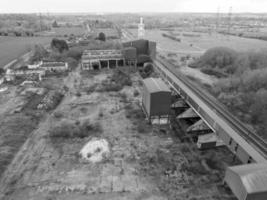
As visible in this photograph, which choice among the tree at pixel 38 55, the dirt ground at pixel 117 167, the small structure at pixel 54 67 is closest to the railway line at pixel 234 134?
the dirt ground at pixel 117 167

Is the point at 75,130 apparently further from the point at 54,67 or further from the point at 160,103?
the point at 54,67

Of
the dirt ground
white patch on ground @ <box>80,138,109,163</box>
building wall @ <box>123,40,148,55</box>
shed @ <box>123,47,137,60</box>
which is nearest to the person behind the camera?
the dirt ground

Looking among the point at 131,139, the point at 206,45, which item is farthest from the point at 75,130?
the point at 206,45

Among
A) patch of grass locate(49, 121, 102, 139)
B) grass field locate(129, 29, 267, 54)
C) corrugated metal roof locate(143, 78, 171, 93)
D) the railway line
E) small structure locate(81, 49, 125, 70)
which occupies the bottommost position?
patch of grass locate(49, 121, 102, 139)

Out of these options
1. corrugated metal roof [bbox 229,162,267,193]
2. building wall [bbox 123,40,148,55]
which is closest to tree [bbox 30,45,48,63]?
building wall [bbox 123,40,148,55]

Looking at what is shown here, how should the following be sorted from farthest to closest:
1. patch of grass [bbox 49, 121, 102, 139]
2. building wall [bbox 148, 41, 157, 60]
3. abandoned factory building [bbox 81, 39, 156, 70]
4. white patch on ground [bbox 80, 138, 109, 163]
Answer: building wall [bbox 148, 41, 157, 60] → abandoned factory building [bbox 81, 39, 156, 70] → patch of grass [bbox 49, 121, 102, 139] → white patch on ground [bbox 80, 138, 109, 163]

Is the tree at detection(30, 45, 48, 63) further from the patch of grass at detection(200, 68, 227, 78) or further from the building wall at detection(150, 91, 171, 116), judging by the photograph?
the patch of grass at detection(200, 68, 227, 78)

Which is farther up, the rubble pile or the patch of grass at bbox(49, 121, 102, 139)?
the rubble pile

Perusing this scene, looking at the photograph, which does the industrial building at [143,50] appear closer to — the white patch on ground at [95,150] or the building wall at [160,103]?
the building wall at [160,103]
